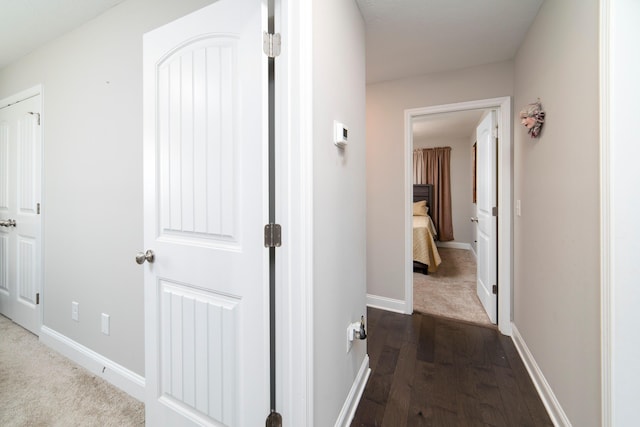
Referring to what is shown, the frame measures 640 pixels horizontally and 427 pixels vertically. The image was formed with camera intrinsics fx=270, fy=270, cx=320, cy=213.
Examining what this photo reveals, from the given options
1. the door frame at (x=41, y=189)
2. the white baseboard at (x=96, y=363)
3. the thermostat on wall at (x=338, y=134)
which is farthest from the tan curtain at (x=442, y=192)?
the door frame at (x=41, y=189)

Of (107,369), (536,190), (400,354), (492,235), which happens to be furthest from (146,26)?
(492,235)

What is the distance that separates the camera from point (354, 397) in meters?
1.51

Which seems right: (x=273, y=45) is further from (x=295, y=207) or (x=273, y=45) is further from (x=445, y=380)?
(x=445, y=380)

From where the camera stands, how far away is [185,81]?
1.17 metres

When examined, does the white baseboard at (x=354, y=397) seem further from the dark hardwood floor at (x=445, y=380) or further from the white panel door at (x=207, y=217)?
the white panel door at (x=207, y=217)

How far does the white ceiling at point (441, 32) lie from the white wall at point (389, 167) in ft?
0.56

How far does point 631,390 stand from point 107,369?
8.50ft

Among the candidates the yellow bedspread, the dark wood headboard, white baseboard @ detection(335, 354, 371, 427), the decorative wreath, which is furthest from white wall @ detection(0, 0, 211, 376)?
the dark wood headboard

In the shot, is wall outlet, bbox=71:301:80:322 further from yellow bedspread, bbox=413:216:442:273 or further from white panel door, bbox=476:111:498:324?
yellow bedspread, bbox=413:216:442:273

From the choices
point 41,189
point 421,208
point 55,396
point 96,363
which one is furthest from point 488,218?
point 41,189

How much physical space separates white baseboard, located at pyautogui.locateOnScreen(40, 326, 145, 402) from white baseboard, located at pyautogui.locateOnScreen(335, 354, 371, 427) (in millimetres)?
1141

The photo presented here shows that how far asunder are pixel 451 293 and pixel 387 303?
98 centimetres

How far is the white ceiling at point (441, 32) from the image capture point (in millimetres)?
1667

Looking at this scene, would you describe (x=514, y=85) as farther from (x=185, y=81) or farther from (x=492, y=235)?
(x=185, y=81)
